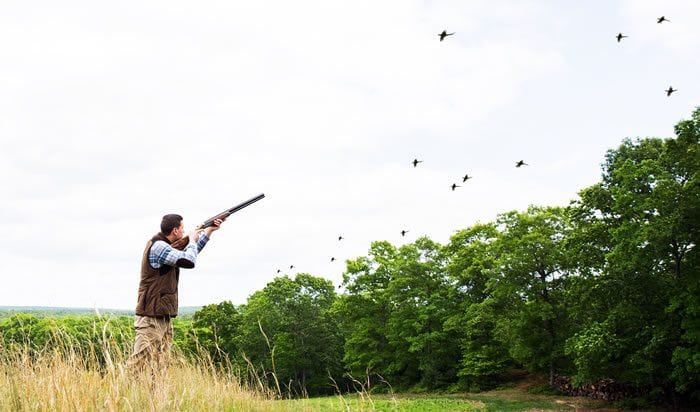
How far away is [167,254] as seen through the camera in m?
5.69

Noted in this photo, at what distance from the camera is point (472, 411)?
2933 centimetres

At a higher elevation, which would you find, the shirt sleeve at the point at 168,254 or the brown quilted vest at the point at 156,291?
the shirt sleeve at the point at 168,254

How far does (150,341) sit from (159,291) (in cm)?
50

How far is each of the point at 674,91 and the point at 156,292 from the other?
22.1m

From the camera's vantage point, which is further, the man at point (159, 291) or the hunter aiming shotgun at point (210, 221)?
the hunter aiming shotgun at point (210, 221)

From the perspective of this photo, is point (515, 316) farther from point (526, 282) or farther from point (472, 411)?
point (472, 411)

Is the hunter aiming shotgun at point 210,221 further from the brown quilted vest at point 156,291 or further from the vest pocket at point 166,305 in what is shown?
the vest pocket at point 166,305

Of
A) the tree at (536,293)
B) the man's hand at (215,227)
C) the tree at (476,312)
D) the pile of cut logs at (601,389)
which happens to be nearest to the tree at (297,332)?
the tree at (476,312)

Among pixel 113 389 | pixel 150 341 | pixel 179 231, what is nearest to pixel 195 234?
pixel 179 231

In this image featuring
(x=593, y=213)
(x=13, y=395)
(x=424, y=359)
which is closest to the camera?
(x=13, y=395)

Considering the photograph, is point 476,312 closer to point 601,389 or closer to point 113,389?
point 601,389

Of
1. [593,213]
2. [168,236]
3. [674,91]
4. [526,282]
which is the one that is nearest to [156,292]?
[168,236]

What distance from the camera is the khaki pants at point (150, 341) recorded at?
18.6 ft

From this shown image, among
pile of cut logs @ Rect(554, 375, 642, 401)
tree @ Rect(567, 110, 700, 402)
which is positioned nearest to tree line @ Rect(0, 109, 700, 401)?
tree @ Rect(567, 110, 700, 402)
